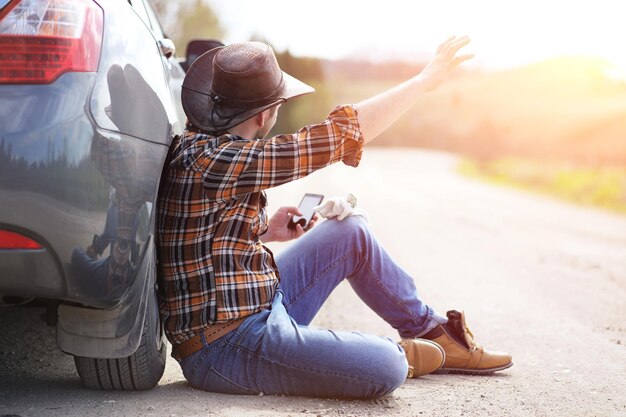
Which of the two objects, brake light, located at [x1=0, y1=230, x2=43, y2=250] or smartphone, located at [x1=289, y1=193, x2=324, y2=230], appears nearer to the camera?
brake light, located at [x1=0, y1=230, x2=43, y2=250]

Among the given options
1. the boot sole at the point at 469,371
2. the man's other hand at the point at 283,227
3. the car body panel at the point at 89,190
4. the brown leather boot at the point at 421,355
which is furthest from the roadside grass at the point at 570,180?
the car body panel at the point at 89,190

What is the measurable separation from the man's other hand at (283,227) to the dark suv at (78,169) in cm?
Answer: 95

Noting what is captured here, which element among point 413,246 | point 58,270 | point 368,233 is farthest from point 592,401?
point 413,246

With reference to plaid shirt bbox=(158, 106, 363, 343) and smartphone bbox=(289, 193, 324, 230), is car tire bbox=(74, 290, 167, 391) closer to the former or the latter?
plaid shirt bbox=(158, 106, 363, 343)

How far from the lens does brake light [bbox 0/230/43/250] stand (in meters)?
2.30

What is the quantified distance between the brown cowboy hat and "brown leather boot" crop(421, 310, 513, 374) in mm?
1343

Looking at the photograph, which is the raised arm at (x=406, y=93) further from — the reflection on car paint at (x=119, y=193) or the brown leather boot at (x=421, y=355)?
the brown leather boot at (x=421, y=355)

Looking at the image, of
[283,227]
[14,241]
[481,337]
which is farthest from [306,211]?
[481,337]

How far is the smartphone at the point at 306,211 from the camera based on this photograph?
3.61 metres

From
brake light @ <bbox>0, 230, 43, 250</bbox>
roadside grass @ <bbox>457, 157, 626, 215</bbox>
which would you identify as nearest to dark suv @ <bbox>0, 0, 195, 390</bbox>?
brake light @ <bbox>0, 230, 43, 250</bbox>

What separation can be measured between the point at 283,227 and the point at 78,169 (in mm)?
1393

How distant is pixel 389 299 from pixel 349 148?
2.98 feet

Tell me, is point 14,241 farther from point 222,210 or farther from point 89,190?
point 222,210

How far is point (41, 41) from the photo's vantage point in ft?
7.66
